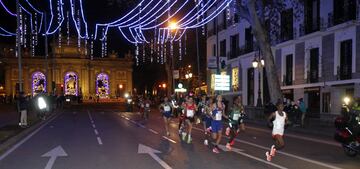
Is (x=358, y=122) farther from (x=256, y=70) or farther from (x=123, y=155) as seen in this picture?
(x=256, y=70)

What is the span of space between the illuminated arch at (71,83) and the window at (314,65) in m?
66.6

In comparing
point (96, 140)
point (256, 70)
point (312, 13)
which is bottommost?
point (96, 140)

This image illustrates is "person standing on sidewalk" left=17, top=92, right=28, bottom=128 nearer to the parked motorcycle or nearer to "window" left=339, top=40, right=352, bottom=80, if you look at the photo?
the parked motorcycle

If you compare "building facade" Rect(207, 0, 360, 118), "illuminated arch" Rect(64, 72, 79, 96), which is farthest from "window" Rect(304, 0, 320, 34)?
"illuminated arch" Rect(64, 72, 79, 96)

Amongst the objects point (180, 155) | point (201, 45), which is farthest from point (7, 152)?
point (201, 45)

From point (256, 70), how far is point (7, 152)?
3216cm

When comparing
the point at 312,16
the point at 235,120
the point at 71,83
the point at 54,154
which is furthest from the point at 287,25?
the point at 71,83

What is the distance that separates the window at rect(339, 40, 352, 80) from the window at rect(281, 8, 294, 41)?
6.30 meters

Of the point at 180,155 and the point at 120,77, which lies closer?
the point at 180,155

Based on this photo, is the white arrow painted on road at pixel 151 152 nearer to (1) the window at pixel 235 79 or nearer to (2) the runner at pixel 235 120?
(2) the runner at pixel 235 120

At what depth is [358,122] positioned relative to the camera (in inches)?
579

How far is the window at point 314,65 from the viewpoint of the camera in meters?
35.6

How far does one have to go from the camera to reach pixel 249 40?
155ft

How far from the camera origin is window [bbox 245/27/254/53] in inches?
1827
